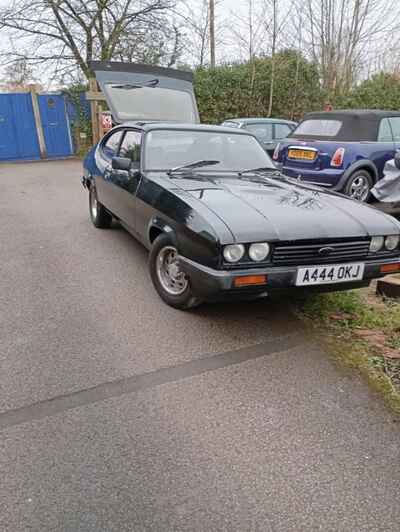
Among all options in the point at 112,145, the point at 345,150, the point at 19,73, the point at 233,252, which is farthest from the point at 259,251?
the point at 19,73

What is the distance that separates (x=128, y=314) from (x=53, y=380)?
1018 millimetres

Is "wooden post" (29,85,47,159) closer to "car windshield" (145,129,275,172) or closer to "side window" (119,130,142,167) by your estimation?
"side window" (119,130,142,167)

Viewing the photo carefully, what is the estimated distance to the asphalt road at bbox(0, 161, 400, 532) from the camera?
1.81 m

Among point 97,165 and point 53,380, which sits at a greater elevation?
point 97,165

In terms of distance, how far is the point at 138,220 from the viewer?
4.17 metres

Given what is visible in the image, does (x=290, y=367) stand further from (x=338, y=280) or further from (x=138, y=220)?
(x=138, y=220)

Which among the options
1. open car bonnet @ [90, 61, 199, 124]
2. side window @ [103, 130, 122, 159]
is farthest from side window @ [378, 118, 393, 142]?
side window @ [103, 130, 122, 159]

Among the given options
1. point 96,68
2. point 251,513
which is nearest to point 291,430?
point 251,513

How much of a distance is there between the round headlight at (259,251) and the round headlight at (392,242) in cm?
108

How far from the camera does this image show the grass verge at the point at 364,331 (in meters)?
2.80

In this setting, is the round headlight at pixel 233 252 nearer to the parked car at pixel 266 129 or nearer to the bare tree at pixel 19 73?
the parked car at pixel 266 129

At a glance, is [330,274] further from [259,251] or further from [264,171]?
[264,171]

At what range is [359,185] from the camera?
6957 mm

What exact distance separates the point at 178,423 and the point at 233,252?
3.80 feet
